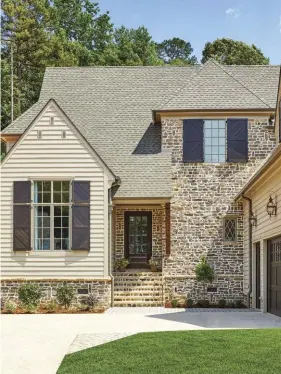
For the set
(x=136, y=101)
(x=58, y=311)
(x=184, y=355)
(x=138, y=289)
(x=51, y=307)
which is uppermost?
(x=136, y=101)

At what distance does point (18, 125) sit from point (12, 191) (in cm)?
455

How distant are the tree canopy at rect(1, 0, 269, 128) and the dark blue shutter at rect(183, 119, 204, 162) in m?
20.9

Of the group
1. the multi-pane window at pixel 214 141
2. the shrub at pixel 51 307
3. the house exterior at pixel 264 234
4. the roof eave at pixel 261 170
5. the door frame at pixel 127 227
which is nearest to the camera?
the roof eave at pixel 261 170

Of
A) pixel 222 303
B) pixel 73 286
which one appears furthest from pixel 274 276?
pixel 73 286

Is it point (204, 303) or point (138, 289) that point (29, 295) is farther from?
point (204, 303)

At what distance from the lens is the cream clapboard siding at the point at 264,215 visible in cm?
1670

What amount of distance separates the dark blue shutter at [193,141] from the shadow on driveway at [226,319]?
6.11m

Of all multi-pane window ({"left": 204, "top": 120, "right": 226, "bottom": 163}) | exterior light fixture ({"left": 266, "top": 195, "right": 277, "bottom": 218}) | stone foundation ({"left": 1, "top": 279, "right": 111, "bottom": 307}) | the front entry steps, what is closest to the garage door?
exterior light fixture ({"left": 266, "top": 195, "right": 277, "bottom": 218})

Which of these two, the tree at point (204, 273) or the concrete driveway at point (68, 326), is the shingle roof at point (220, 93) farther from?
the concrete driveway at point (68, 326)

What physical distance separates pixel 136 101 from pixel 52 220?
282 inches

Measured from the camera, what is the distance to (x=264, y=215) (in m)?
18.8

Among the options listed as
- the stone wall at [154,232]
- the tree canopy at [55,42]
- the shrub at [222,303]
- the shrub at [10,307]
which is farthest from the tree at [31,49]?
the shrub at [222,303]

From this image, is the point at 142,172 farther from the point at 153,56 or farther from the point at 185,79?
the point at 153,56

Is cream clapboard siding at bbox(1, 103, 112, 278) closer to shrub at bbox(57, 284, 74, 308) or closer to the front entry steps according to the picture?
shrub at bbox(57, 284, 74, 308)
